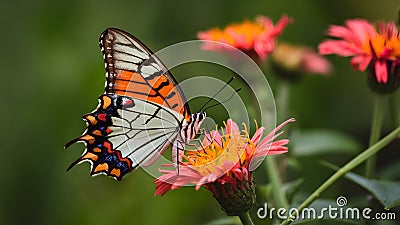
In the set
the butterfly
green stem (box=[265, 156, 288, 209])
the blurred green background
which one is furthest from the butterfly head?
the blurred green background

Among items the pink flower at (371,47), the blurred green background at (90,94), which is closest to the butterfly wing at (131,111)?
the pink flower at (371,47)

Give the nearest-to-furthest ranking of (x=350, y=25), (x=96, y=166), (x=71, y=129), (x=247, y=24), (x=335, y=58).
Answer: (x=96, y=166) → (x=350, y=25) → (x=247, y=24) → (x=71, y=129) → (x=335, y=58)

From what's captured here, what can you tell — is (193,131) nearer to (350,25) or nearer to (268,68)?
(350,25)

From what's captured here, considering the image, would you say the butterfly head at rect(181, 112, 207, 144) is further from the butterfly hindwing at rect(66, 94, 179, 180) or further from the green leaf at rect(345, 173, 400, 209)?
the green leaf at rect(345, 173, 400, 209)

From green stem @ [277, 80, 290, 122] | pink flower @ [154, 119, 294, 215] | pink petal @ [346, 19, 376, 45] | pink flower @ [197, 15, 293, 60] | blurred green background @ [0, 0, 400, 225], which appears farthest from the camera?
blurred green background @ [0, 0, 400, 225]

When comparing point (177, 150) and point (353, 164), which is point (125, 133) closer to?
point (177, 150)

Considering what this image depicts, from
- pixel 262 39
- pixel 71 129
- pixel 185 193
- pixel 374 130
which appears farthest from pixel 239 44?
pixel 71 129

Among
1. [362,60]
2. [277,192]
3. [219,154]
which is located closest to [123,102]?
[219,154]
